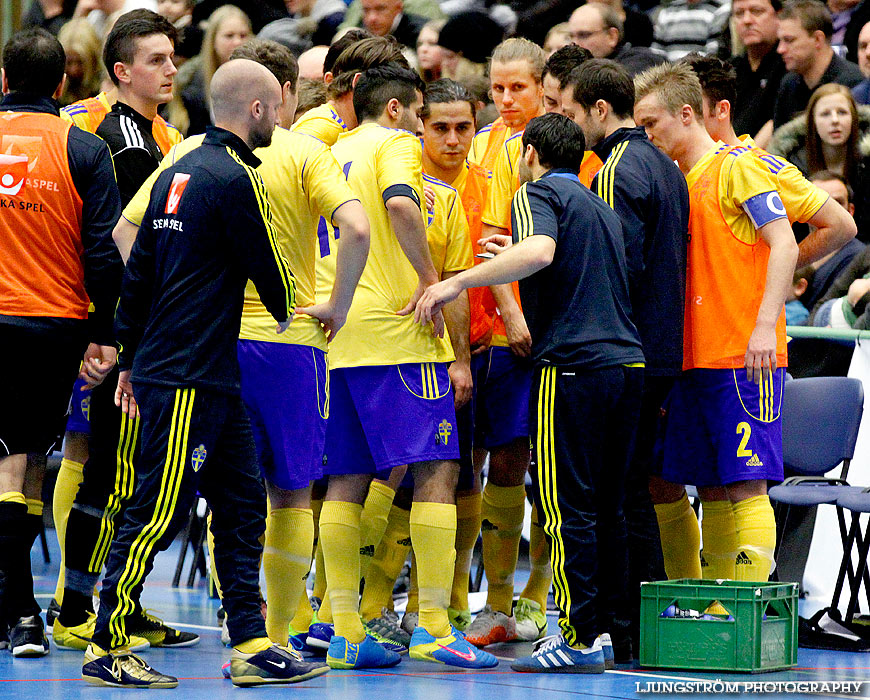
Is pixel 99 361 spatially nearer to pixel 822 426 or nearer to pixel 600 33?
pixel 822 426

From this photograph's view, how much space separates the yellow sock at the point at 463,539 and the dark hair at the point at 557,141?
1.76 metres

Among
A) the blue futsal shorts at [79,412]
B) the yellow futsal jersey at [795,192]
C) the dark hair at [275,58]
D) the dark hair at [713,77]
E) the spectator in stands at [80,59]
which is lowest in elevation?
the blue futsal shorts at [79,412]

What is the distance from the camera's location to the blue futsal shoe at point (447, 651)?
5457 mm

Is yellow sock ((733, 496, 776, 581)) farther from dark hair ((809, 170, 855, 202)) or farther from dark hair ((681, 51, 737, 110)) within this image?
dark hair ((809, 170, 855, 202))

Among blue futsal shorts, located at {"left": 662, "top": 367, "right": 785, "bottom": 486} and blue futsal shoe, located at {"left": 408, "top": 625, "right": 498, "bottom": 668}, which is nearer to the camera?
blue futsal shoe, located at {"left": 408, "top": 625, "right": 498, "bottom": 668}

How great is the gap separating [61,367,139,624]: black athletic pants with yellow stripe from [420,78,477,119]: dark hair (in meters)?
1.88

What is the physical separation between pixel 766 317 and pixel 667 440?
2.34 ft

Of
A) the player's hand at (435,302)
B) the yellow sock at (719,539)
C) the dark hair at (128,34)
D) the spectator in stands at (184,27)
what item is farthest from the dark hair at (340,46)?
the spectator in stands at (184,27)

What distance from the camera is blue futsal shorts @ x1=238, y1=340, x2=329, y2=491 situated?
523cm

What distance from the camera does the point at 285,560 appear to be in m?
5.30

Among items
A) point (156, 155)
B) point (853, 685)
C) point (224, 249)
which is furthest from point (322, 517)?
point (853, 685)

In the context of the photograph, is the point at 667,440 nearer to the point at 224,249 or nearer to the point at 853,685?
the point at 853,685

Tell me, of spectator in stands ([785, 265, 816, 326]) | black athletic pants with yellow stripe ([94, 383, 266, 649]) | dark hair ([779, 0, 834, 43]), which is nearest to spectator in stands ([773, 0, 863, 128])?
dark hair ([779, 0, 834, 43])

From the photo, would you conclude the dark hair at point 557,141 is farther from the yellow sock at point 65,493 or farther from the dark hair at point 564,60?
the yellow sock at point 65,493
